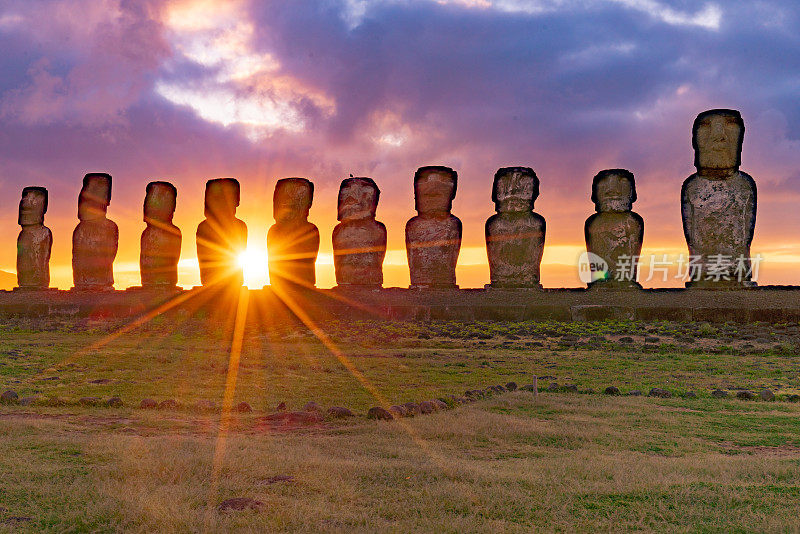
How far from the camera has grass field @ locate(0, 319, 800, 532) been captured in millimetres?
4375

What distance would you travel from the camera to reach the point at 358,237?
23.2 metres

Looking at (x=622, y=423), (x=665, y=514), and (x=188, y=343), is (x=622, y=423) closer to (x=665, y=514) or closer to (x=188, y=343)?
(x=665, y=514)

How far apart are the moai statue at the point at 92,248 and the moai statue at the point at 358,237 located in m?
9.03

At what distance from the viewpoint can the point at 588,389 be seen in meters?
9.67

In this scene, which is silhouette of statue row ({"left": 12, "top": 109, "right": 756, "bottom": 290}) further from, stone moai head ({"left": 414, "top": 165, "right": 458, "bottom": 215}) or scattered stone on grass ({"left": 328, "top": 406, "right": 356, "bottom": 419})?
scattered stone on grass ({"left": 328, "top": 406, "right": 356, "bottom": 419})

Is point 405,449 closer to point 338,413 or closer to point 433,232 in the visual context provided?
point 338,413

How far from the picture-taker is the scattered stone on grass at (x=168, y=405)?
27.2ft

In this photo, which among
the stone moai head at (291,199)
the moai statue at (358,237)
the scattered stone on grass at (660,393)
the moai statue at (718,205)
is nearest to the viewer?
the scattered stone on grass at (660,393)

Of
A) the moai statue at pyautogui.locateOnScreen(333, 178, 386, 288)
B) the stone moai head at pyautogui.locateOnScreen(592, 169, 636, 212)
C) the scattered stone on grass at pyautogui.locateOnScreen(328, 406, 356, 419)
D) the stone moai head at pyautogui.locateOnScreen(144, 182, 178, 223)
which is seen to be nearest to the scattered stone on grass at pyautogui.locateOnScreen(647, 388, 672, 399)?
the scattered stone on grass at pyautogui.locateOnScreen(328, 406, 356, 419)

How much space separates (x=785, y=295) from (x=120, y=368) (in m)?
16.2

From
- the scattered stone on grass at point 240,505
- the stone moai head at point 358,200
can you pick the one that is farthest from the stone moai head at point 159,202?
the scattered stone on grass at point 240,505

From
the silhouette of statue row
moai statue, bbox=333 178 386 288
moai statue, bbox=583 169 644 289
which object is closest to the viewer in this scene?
the silhouette of statue row

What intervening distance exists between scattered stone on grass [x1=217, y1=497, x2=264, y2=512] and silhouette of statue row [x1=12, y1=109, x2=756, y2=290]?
58.5 feet

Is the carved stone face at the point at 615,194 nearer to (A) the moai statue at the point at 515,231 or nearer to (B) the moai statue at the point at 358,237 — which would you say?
(A) the moai statue at the point at 515,231
